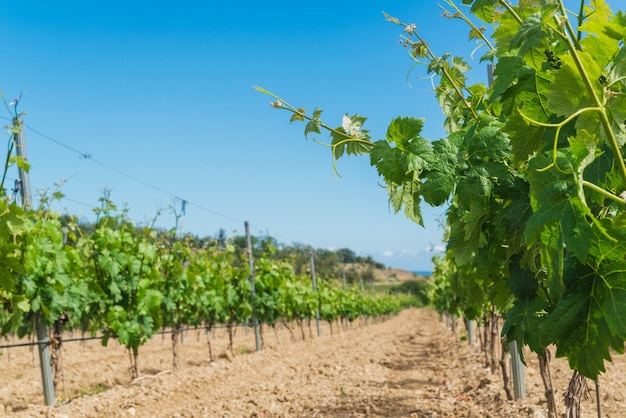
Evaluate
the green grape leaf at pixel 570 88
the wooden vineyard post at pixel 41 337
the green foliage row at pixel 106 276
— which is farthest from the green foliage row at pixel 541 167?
the wooden vineyard post at pixel 41 337

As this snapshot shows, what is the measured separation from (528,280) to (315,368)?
7.43m

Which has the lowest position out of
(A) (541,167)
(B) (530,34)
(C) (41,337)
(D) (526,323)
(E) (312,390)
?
(E) (312,390)

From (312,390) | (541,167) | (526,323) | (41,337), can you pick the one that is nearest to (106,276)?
(41,337)

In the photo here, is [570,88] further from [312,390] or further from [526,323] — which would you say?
[312,390]

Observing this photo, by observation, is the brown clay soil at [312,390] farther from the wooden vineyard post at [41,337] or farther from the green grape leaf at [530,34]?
the green grape leaf at [530,34]

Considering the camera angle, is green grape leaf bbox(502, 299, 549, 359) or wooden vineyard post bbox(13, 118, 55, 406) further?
wooden vineyard post bbox(13, 118, 55, 406)

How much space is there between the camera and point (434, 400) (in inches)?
247

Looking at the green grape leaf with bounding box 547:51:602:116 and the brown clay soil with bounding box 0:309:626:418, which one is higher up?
the green grape leaf with bounding box 547:51:602:116

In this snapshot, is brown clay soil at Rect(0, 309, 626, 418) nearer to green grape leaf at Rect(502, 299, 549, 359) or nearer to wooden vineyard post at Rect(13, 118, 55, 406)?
wooden vineyard post at Rect(13, 118, 55, 406)

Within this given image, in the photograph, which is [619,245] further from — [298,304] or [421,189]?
[298,304]

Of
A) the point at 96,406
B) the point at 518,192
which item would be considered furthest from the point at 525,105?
the point at 96,406

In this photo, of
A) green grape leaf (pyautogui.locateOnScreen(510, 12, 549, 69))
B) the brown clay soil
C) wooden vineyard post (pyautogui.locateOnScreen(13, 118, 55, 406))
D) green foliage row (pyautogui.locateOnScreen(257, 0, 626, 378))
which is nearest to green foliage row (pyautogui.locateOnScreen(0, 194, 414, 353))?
wooden vineyard post (pyautogui.locateOnScreen(13, 118, 55, 406))

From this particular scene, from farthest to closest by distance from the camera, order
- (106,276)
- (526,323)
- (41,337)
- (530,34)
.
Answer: (106,276)
(41,337)
(526,323)
(530,34)

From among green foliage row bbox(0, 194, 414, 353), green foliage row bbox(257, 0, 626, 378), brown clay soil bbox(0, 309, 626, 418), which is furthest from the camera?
green foliage row bbox(0, 194, 414, 353)
